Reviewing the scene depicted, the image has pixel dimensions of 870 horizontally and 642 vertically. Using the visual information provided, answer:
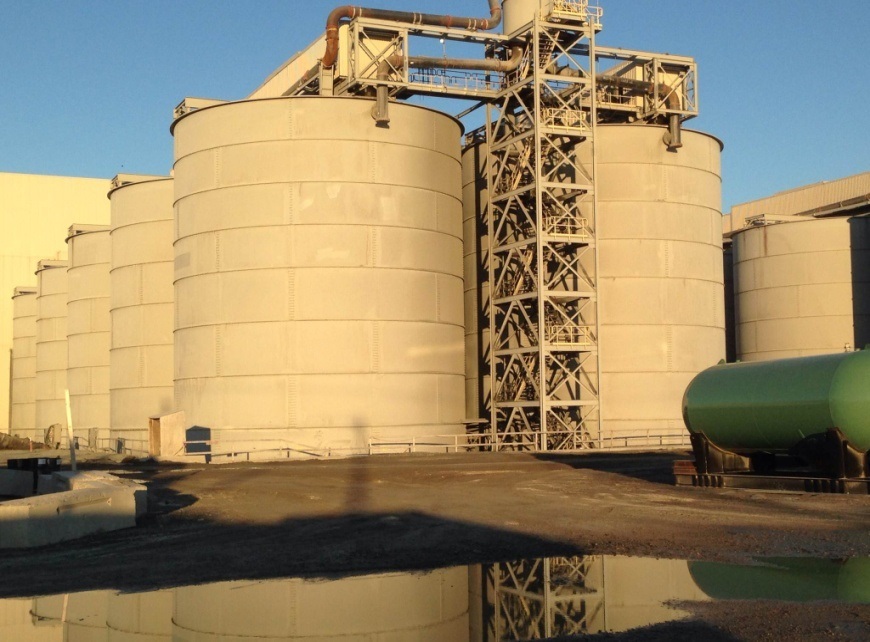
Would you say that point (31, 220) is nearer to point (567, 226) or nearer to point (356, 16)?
point (356, 16)

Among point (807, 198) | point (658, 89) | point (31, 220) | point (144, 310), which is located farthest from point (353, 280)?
point (31, 220)

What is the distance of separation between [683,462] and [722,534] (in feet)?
31.4

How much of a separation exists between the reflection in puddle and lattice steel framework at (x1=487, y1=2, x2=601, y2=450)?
89.2 ft

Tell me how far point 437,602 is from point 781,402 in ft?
44.5

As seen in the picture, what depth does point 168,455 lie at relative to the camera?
133ft

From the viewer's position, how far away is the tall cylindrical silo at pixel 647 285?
145 feet

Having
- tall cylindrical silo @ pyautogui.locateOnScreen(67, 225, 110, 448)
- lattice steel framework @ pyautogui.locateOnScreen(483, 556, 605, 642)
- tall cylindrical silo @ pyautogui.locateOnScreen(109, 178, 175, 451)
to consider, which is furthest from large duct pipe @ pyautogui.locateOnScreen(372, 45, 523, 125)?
lattice steel framework @ pyautogui.locateOnScreen(483, 556, 605, 642)

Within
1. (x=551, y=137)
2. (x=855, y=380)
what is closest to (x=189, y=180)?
(x=551, y=137)

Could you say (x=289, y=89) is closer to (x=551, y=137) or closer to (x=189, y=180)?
(x=189, y=180)

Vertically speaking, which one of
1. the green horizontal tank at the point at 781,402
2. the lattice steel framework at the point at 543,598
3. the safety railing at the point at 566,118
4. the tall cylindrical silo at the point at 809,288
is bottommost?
the lattice steel framework at the point at 543,598

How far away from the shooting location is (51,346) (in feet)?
229

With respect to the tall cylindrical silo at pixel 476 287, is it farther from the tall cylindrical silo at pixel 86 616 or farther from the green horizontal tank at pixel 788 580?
the tall cylindrical silo at pixel 86 616

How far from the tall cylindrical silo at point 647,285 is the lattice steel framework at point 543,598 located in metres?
28.9

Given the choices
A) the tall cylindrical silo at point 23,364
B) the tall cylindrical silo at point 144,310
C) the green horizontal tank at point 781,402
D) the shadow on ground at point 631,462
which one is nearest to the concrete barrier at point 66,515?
the green horizontal tank at point 781,402
